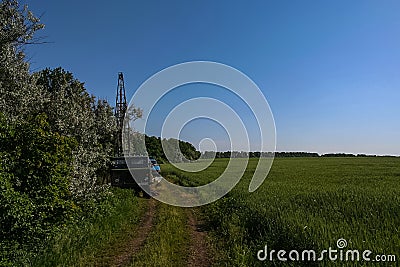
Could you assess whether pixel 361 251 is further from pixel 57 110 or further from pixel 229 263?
pixel 57 110

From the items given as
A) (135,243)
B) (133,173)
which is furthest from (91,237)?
(133,173)

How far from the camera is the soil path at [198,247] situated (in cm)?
730

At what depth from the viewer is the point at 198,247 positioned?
848 cm

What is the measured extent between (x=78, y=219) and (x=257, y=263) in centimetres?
580

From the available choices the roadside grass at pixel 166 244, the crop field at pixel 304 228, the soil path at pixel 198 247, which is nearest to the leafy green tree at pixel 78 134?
the roadside grass at pixel 166 244

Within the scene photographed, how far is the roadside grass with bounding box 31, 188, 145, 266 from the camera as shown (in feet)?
23.3

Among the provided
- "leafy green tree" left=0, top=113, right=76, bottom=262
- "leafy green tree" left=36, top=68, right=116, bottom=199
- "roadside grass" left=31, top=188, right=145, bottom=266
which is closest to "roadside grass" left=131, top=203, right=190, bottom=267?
"roadside grass" left=31, top=188, right=145, bottom=266
